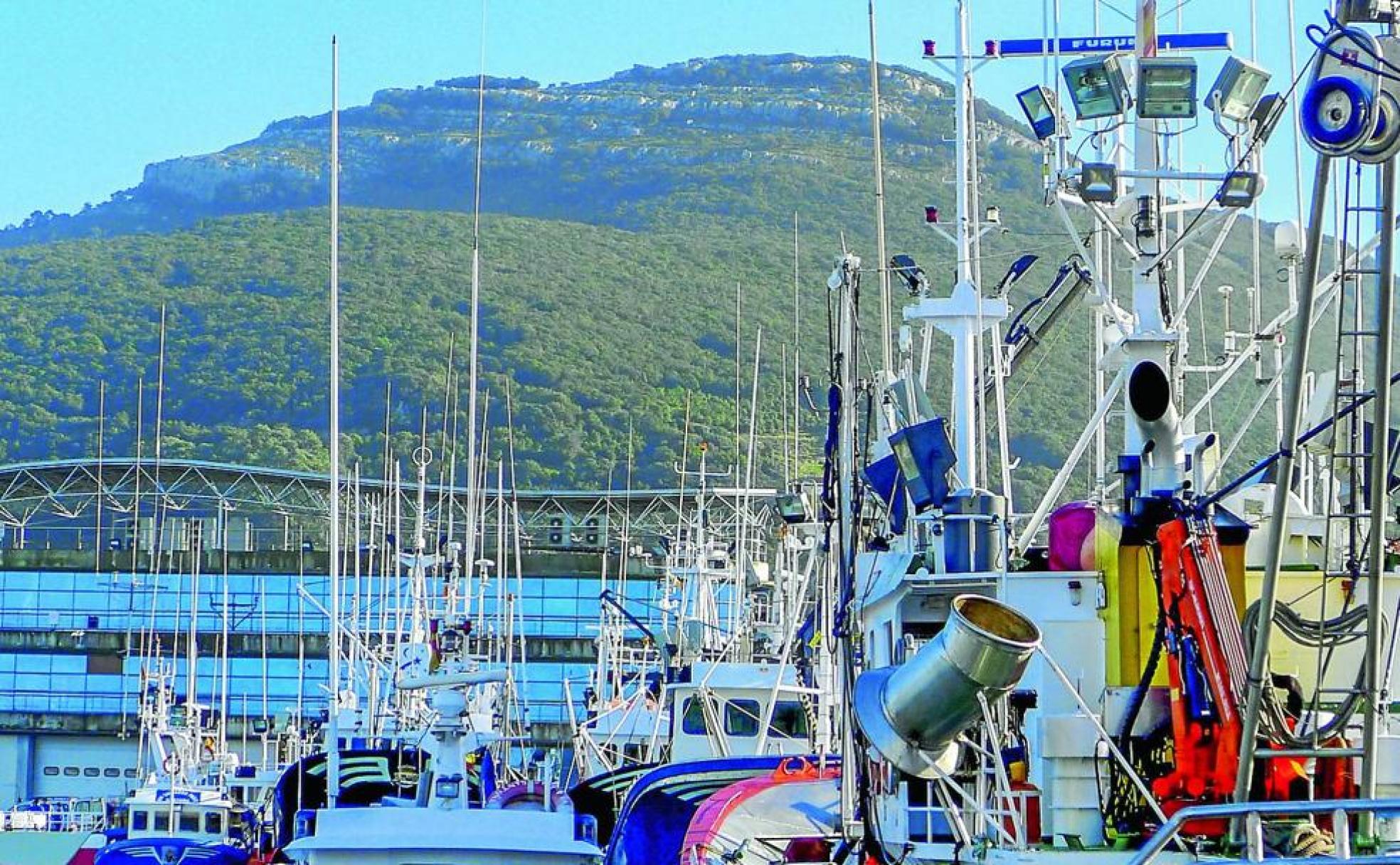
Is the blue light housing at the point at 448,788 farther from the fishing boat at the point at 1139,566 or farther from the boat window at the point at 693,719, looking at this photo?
the boat window at the point at 693,719

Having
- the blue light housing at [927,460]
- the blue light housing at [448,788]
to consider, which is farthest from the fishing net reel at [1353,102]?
the blue light housing at [448,788]

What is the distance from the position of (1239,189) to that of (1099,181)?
1.12 meters

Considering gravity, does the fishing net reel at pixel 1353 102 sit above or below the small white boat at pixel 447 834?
above

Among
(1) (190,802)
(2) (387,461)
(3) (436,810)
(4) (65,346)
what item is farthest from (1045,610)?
(4) (65,346)

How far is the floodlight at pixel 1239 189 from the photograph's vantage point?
1817cm

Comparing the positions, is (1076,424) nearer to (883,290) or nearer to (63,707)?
(63,707)

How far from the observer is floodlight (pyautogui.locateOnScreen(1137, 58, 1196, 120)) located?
59.4 ft

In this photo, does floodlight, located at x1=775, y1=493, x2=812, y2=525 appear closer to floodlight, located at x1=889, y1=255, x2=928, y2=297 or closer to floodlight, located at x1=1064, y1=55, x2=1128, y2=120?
floodlight, located at x1=889, y1=255, x2=928, y2=297

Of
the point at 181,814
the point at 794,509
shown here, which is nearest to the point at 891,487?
the point at 794,509

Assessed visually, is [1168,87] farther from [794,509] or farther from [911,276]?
[794,509]

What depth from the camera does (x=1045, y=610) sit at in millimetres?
18062

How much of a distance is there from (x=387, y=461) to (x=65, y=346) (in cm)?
14187

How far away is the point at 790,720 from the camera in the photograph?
33875 mm

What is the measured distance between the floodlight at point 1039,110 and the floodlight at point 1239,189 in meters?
2.55
